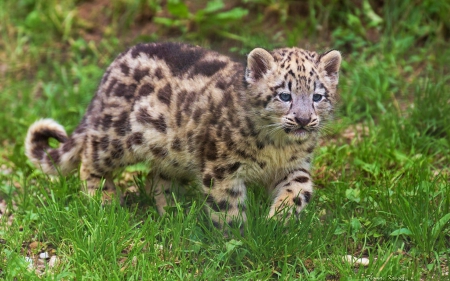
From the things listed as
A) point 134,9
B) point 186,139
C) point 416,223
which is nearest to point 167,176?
point 186,139

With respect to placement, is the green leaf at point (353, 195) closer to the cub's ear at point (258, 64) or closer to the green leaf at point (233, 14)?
the cub's ear at point (258, 64)

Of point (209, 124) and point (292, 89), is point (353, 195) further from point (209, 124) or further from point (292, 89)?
point (209, 124)

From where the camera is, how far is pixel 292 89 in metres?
5.23

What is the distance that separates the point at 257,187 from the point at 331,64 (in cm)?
112

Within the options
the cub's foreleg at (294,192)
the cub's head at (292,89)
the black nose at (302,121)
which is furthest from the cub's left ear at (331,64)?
the cub's foreleg at (294,192)

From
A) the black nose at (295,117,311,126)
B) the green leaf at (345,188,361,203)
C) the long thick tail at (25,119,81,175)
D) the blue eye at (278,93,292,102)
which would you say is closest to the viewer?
the black nose at (295,117,311,126)

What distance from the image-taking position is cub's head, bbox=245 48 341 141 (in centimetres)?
522

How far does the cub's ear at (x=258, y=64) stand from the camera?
540 cm

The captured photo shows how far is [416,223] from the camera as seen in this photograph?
16.9 feet

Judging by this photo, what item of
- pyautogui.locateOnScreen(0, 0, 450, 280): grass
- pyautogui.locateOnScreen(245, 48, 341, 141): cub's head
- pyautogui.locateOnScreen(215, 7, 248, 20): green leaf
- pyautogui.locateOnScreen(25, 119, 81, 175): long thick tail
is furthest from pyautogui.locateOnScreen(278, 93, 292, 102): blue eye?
pyautogui.locateOnScreen(215, 7, 248, 20): green leaf

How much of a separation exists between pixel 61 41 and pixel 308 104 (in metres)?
5.69

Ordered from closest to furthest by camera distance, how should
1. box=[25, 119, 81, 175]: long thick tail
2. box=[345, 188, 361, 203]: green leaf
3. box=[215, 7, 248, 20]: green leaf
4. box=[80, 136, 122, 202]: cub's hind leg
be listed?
box=[345, 188, 361, 203]: green leaf < box=[80, 136, 122, 202]: cub's hind leg < box=[25, 119, 81, 175]: long thick tail < box=[215, 7, 248, 20]: green leaf

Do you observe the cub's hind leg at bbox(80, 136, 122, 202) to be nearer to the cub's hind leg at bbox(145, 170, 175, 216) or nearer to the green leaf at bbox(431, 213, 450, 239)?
the cub's hind leg at bbox(145, 170, 175, 216)

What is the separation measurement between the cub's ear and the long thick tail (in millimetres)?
1874
